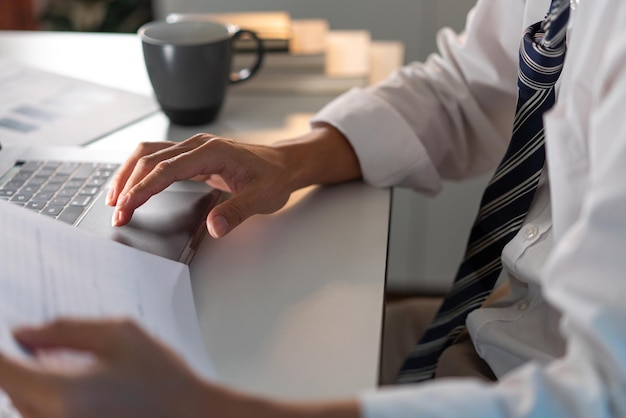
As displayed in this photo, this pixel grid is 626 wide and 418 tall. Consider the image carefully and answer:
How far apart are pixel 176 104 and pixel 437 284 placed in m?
1.15

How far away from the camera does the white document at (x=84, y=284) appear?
20.7 inches

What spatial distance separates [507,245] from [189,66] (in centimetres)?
42

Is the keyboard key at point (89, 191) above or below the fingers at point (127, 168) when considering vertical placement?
below

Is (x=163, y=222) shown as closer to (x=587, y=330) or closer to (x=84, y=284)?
(x=84, y=284)

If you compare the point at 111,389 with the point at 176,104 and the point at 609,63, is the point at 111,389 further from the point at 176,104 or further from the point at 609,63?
the point at 176,104

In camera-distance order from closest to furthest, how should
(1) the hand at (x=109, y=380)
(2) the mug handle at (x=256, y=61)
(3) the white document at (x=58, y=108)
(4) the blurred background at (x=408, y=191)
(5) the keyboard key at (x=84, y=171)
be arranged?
(1) the hand at (x=109, y=380) → (5) the keyboard key at (x=84, y=171) → (3) the white document at (x=58, y=108) → (2) the mug handle at (x=256, y=61) → (4) the blurred background at (x=408, y=191)

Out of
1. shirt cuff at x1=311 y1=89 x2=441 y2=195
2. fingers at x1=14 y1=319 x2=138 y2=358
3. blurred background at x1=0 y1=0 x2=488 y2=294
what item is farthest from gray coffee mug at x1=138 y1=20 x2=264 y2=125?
blurred background at x1=0 y1=0 x2=488 y2=294

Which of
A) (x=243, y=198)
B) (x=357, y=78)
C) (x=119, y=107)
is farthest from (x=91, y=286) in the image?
(x=357, y=78)

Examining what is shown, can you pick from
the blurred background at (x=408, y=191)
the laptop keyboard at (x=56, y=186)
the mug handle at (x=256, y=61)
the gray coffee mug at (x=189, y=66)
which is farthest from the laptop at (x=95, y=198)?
the blurred background at (x=408, y=191)

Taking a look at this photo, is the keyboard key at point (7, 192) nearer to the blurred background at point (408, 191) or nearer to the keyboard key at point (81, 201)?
the keyboard key at point (81, 201)

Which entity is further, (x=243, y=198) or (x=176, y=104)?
(x=176, y=104)

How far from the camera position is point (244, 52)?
1.10m

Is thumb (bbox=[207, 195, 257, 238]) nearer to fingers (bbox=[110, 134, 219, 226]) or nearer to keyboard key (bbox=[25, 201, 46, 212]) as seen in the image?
fingers (bbox=[110, 134, 219, 226])

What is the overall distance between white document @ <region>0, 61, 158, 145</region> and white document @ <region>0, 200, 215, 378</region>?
0.31 meters
